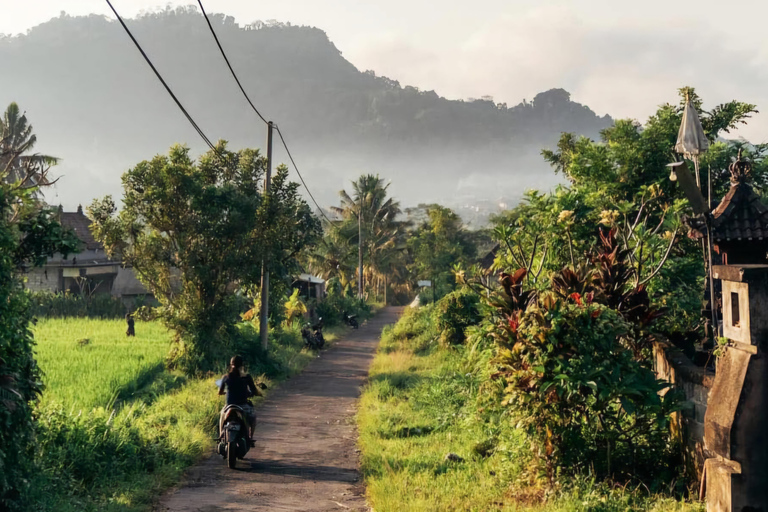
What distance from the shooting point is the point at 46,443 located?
27.9 ft

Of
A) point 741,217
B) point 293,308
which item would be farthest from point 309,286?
point 741,217

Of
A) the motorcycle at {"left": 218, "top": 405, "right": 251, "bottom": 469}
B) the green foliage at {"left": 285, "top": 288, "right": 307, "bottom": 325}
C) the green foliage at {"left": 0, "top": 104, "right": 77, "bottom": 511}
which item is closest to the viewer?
the green foliage at {"left": 0, "top": 104, "right": 77, "bottom": 511}

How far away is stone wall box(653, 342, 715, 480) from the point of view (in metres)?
6.99

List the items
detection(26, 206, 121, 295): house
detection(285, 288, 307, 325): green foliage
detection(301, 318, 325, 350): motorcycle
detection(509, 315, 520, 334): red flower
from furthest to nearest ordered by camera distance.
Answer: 1. detection(26, 206, 121, 295): house
2. detection(285, 288, 307, 325): green foliage
3. detection(301, 318, 325, 350): motorcycle
4. detection(509, 315, 520, 334): red flower

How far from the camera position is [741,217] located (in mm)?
7664

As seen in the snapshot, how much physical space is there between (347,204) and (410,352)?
3998cm

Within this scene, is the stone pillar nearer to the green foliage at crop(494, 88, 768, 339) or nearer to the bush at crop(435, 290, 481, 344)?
the green foliage at crop(494, 88, 768, 339)

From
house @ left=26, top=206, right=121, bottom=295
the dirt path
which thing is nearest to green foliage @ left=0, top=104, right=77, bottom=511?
the dirt path

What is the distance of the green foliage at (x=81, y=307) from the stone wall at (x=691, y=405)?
98.3ft

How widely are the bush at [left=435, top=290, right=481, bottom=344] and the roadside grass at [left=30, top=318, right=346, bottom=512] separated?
4685mm

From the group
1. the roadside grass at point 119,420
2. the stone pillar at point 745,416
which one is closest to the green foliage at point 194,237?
the roadside grass at point 119,420

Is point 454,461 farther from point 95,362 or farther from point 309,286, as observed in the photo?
point 309,286

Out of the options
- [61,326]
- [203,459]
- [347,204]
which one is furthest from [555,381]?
[347,204]

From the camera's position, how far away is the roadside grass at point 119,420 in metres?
7.91
